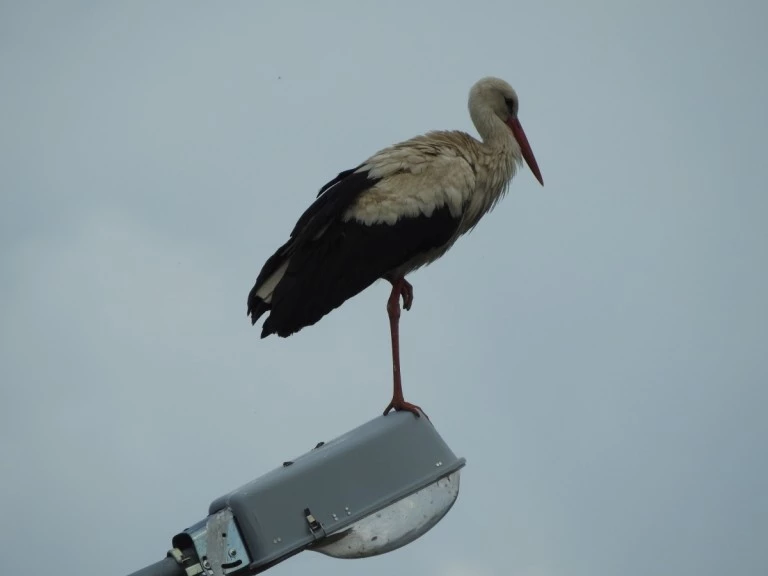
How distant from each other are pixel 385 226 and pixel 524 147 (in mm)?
1806

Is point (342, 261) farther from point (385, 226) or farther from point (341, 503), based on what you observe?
point (341, 503)

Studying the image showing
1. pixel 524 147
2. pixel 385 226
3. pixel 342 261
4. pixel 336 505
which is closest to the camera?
pixel 336 505

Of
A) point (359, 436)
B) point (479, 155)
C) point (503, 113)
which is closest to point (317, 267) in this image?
point (479, 155)

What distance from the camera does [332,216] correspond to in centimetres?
777

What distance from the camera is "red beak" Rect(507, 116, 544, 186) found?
931cm

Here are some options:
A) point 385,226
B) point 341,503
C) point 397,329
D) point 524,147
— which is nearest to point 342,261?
point 385,226

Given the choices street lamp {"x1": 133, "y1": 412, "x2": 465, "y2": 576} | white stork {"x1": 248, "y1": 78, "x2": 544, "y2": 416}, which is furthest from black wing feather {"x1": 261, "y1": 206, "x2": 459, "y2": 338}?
street lamp {"x1": 133, "y1": 412, "x2": 465, "y2": 576}

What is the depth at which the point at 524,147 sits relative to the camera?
9.34 meters

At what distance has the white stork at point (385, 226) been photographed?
7.52 metres

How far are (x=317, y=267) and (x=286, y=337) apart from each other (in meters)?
0.45

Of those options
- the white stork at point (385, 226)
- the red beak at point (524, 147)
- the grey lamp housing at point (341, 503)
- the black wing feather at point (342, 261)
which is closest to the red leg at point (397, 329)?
the white stork at point (385, 226)

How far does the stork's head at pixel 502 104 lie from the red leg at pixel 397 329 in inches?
55.1

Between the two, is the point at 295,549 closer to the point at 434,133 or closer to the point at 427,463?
the point at 427,463

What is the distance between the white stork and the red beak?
0.47 metres
